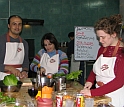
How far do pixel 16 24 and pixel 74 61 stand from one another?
Answer: 1708 millimetres

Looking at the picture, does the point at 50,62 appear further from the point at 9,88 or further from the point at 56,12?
the point at 56,12

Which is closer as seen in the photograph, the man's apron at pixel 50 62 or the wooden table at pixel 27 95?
the wooden table at pixel 27 95

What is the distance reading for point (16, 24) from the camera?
10.4 ft

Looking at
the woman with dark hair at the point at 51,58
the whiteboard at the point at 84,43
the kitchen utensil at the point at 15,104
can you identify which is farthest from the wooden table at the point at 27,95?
the whiteboard at the point at 84,43

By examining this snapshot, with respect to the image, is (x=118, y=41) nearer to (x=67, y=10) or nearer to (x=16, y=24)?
(x=16, y=24)

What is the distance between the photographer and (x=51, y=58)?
3.31m

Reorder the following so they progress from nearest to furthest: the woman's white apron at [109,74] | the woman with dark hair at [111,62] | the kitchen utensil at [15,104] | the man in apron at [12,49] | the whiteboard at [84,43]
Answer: the kitchen utensil at [15,104]
the woman with dark hair at [111,62]
the woman's white apron at [109,74]
the man in apron at [12,49]
the whiteboard at [84,43]

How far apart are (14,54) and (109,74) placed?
150 centimetres

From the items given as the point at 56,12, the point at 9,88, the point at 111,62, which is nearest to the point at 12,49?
the point at 9,88

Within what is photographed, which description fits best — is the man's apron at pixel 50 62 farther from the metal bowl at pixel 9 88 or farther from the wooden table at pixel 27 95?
the metal bowl at pixel 9 88

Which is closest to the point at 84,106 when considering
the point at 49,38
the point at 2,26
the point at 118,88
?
the point at 118,88

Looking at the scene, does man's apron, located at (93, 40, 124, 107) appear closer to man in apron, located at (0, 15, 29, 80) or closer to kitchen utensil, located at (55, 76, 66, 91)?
kitchen utensil, located at (55, 76, 66, 91)

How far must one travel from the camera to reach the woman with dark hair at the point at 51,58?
3228 mm

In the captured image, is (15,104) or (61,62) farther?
(61,62)
